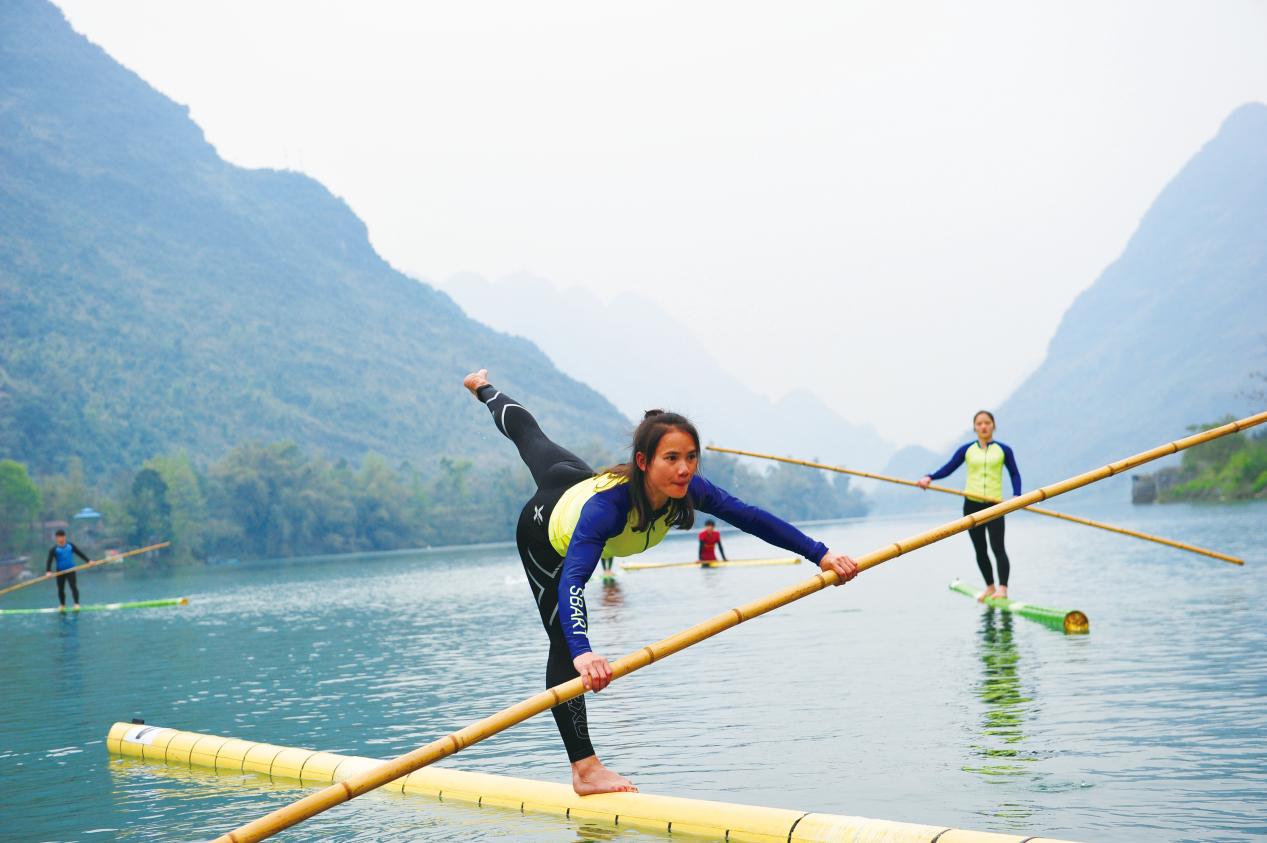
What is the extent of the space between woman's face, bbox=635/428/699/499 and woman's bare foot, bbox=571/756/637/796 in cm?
176

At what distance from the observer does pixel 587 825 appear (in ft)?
22.1

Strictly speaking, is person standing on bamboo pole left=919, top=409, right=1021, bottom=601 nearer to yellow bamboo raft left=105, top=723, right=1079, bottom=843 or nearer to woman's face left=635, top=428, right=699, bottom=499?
yellow bamboo raft left=105, top=723, right=1079, bottom=843

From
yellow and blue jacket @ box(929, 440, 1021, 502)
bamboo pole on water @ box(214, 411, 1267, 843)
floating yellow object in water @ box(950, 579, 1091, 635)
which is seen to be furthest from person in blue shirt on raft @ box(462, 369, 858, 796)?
yellow and blue jacket @ box(929, 440, 1021, 502)

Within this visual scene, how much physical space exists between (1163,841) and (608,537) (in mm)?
3063

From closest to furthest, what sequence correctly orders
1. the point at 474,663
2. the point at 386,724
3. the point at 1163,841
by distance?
the point at 1163,841, the point at 386,724, the point at 474,663

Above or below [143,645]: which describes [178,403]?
above

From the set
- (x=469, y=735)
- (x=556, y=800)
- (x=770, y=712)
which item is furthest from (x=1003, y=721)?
(x=469, y=735)

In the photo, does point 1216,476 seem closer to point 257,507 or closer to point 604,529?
point 257,507

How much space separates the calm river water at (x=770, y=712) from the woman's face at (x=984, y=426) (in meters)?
2.45

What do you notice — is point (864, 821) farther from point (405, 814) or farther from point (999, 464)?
point (999, 464)

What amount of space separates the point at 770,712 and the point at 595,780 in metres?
3.36

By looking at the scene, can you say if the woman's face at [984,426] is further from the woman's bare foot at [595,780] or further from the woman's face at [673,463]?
the woman's face at [673,463]

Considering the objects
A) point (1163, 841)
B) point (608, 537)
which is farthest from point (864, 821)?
point (608, 537)

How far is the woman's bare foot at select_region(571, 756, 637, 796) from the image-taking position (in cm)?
697
